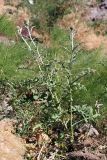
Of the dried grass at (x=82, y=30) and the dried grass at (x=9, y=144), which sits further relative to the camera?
the dried grass at (x=82, y=30)

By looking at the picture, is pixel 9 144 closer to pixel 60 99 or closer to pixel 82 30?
pixel 60 99

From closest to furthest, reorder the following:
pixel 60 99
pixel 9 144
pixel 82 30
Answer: pixel 9 144, pixel 60 99, pixel 82 30

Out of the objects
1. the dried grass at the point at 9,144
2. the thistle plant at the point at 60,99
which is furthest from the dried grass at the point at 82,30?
the dried grass at the point at 9,144

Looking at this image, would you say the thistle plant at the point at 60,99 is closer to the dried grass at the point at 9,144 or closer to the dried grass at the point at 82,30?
the dried grass at the point at 9,144

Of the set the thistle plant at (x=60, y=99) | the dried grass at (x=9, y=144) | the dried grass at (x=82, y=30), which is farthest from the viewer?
the dried grass at (x=82, y=30)

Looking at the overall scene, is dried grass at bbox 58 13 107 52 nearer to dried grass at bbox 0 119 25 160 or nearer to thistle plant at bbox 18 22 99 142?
thistle plant at bbox 18 22 99 142

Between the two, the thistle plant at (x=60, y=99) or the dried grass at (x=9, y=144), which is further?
the thistle plant at (x=60, y=99)

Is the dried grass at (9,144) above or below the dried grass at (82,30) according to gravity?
below

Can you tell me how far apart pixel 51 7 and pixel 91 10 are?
3.60ft

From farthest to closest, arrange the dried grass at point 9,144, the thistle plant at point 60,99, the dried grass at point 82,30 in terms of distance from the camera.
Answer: the dried grass at point 82,30 → the thistle plant at point 60,99 → the dried grass at point 9,144

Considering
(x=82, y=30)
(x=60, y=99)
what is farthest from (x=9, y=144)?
(x=82, y=30)

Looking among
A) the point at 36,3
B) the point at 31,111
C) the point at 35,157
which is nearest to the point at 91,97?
the point at 31,111

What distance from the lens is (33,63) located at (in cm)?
618

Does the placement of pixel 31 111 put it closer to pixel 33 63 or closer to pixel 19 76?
pixel 19 76
